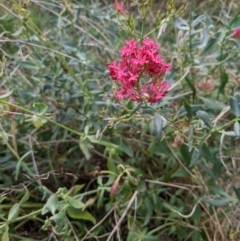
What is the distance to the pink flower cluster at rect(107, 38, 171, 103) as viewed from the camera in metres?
0.91

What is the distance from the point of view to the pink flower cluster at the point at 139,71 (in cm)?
91

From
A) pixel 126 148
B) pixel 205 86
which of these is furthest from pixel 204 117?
pixel 205 86

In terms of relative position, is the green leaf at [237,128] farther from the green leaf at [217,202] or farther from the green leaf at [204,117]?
the green leaf at [217,202]

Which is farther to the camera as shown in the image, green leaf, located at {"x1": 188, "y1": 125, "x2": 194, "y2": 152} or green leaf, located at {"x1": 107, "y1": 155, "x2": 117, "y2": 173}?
green leaf, located at {"x1": 107, "y1": 155, "x2": 117, "y2": 173}

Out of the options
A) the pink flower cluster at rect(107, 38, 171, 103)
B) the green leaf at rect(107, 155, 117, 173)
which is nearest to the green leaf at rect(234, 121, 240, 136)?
the pink flower cluster at rect(107, 38, 171, 103)

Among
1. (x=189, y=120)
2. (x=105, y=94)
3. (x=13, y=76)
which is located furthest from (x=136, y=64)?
(x=13, y=76)

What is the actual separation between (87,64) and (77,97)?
85 mm

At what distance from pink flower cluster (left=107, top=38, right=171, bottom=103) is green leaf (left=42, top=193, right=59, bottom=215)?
283mm

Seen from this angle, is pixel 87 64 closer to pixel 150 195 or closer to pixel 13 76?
pixel 13 76

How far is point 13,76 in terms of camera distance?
55.2 inches

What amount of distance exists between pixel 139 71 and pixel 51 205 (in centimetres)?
34

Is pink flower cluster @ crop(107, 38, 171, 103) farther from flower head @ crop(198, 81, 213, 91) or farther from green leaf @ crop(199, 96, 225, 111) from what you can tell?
flower head @ crop(198, 81, 213, 91)

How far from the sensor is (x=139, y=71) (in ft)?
2.99

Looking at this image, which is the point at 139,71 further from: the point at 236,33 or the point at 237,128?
the point at 236,33
